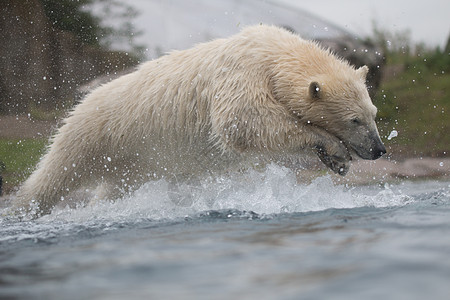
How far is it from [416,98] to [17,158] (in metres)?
7.37

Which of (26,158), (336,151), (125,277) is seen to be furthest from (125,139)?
(26,158)

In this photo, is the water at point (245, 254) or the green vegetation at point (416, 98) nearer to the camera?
the water at point (245, 254)

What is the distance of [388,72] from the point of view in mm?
11430

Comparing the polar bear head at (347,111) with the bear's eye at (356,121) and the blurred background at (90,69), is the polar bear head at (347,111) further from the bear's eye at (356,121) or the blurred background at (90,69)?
the blurred background at (90,69)

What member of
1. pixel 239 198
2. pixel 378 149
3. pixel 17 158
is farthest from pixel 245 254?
pixel 17 158

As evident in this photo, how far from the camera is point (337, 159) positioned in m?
4.84

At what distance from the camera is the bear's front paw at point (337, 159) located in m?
4.80

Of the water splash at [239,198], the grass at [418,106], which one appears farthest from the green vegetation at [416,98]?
the water splash at [239,198]

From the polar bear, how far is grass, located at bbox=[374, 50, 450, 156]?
6.48 metres

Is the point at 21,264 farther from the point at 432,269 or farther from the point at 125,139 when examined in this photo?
the point at 125,139

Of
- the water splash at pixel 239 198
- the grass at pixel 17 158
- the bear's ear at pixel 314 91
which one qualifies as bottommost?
the grass at pixel 17 158

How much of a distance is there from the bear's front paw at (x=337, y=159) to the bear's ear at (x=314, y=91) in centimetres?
42

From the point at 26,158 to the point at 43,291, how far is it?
30.5ft

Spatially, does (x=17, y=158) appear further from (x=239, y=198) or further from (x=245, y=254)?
(x=245, y=254)
